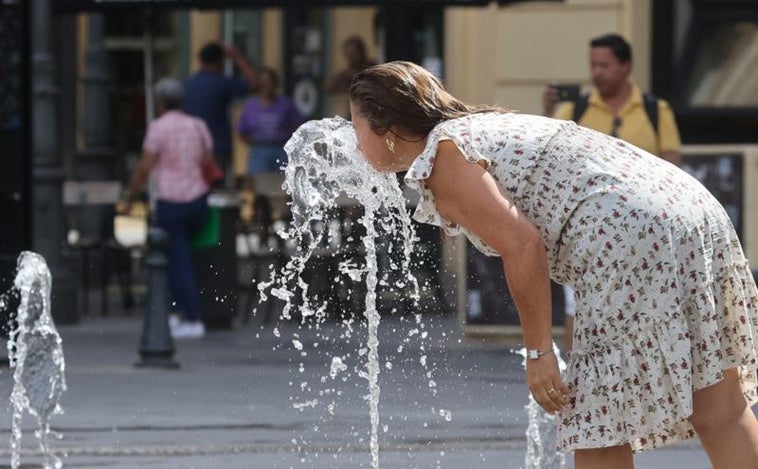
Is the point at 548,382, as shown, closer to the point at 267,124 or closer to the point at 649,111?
the point at 649,111

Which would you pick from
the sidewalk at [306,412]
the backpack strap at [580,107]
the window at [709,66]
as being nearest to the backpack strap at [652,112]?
the backpack strap at [580,107]

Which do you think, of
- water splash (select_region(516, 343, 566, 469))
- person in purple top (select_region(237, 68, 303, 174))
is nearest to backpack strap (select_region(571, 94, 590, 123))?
water splash (select_region(516, 343, 566, 469))

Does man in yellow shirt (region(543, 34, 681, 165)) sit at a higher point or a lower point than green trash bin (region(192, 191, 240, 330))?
higher

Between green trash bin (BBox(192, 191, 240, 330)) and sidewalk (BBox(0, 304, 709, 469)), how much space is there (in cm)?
197

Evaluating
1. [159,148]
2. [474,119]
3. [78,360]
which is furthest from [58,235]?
[474,119]

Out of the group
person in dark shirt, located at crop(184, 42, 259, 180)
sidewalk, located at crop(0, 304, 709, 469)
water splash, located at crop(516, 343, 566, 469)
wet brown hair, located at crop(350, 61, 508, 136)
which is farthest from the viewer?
person in dark shirt, located at crop(184, 42, 259, 180)

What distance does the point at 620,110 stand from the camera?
31.3 ft

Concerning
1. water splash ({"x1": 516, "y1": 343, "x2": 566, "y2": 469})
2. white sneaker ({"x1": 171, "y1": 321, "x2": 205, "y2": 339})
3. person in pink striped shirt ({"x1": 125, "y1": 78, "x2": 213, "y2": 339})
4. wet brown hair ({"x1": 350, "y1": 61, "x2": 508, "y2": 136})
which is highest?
wet brown hair ({"x1": 350, "y1": 61, "x2": 508, "y2": 136})

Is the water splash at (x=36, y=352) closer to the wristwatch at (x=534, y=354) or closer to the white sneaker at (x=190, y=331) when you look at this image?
the white sneaker at (x=190, y=331)

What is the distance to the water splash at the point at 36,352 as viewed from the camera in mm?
8633

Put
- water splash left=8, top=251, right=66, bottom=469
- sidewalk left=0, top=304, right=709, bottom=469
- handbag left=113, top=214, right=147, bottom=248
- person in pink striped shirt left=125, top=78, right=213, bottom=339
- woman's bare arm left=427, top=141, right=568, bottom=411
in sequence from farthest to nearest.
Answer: handbag left=113, top=214, right=147, bottom=248 → person in pink striped shirt left=125, top=78, right=213, bottom=339 → water splash left=8, top=251, right=66, bottom=469 → sidewalk left=0, top=304, right=709, bottom=469 → woman's bare arm left=427, top=141, right=568, bottom=411

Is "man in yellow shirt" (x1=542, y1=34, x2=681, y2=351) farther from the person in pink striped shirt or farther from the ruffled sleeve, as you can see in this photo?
the ruffled sleeve

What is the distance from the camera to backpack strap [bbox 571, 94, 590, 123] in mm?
9539

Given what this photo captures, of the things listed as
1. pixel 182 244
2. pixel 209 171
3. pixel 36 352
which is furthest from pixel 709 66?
pixel 36 352
